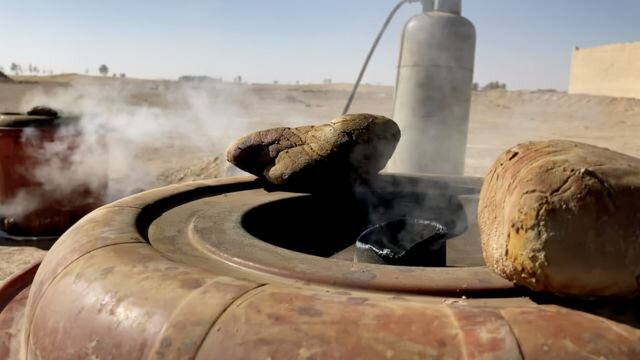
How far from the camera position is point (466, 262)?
2.36 metres

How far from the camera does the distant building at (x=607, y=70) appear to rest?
1072 inches

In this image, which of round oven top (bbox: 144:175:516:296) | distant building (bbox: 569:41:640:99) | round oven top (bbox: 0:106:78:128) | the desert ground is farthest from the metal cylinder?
distant building (bbox: 569:41:640:99)

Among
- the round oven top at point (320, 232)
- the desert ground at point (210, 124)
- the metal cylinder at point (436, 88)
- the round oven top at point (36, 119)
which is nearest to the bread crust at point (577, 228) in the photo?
the round oven top at point (320, 232)

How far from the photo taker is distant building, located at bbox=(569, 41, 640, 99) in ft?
89.4

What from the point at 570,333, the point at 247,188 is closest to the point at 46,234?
the point at 247,188

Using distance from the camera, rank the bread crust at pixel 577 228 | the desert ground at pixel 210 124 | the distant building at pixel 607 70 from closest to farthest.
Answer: the bread crust at pixel 577 228
the desert ground at pixel 210 124
the distant building at pixel 607 70

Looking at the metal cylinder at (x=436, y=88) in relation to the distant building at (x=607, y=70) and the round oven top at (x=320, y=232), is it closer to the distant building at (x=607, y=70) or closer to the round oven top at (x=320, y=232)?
the round oven top at (x=320, y=232)

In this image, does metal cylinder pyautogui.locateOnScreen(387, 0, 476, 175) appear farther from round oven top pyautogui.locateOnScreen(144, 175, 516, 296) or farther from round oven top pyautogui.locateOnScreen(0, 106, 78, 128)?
round oven top pyautogui.locateOnScreen(0, 106, 78, 128)

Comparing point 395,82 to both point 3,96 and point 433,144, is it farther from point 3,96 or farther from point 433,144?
point 3,96

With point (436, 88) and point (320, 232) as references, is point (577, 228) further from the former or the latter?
point (436, 88)

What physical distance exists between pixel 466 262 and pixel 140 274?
1.49 meters

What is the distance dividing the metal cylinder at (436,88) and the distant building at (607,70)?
25.0 meters

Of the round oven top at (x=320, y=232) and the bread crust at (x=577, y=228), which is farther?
the round oven top at (x=320, y=232)

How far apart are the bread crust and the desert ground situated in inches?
184
